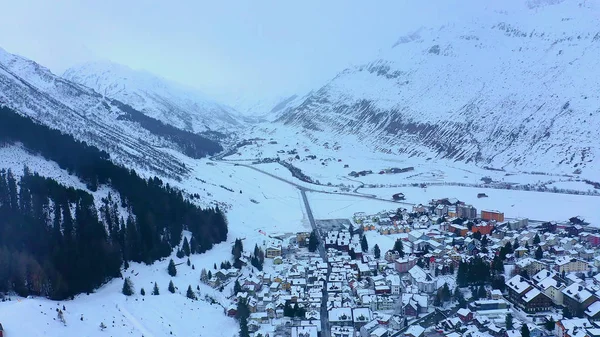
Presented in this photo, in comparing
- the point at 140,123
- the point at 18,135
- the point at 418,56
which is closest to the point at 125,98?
the point at 140,123

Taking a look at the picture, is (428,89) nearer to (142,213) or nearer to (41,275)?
(142,213)

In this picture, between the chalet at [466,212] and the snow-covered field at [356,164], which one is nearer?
the chalet at [466,212]

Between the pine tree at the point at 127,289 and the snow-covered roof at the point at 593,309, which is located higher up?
the snow-covered roof at the point at 593,309

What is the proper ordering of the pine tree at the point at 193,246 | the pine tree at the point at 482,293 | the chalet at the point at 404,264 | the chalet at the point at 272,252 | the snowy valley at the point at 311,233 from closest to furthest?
the snowy valley at the point at 311,233
the pine tree at the point at 482,293
the chalet at the point at 404,264
the pine tree at the point at 193,246
the chalet at the point at 272,252

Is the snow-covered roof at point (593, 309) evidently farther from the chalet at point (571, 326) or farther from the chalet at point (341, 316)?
the chalet at point (341, 316)

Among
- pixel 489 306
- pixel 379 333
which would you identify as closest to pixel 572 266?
pixel 489 306

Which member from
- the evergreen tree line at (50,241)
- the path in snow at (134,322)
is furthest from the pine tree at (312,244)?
the path in snow at (134,322)
